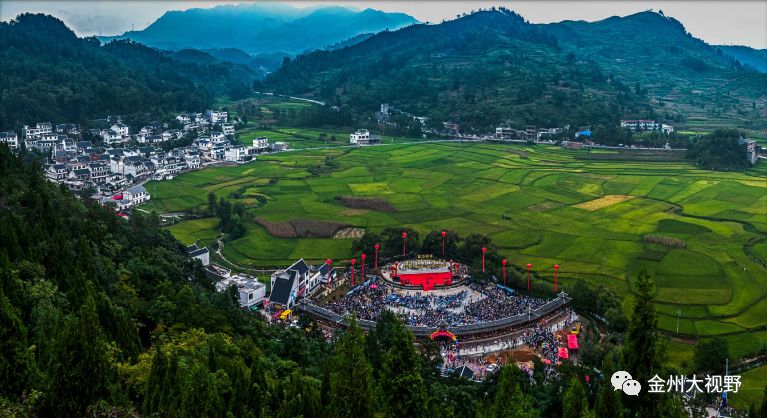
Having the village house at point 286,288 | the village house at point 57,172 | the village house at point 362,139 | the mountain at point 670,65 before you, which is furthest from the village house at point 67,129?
the mountain at point 670,65

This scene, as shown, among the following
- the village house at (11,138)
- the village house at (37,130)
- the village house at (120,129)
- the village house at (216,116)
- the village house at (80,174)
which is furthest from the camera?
the village house at (216,116)

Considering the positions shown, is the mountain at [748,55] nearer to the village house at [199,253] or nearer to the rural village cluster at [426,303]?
the rural village cluster at [426,303]

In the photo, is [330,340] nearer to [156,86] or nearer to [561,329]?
[561,329]

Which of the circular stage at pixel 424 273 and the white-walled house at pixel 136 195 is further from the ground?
the white-walled house at pixel 136 195

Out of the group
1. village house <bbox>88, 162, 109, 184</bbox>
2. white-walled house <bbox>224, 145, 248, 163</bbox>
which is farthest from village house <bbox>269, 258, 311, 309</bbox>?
white-walled house <bbox>224, 145, 248, 163</bbox>

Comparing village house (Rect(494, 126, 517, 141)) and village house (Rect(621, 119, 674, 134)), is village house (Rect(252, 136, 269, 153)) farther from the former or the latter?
village house (Rect(621, 119, 674, 134))

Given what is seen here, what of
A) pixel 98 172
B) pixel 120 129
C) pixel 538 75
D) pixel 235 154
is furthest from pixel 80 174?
pixel 538 75
